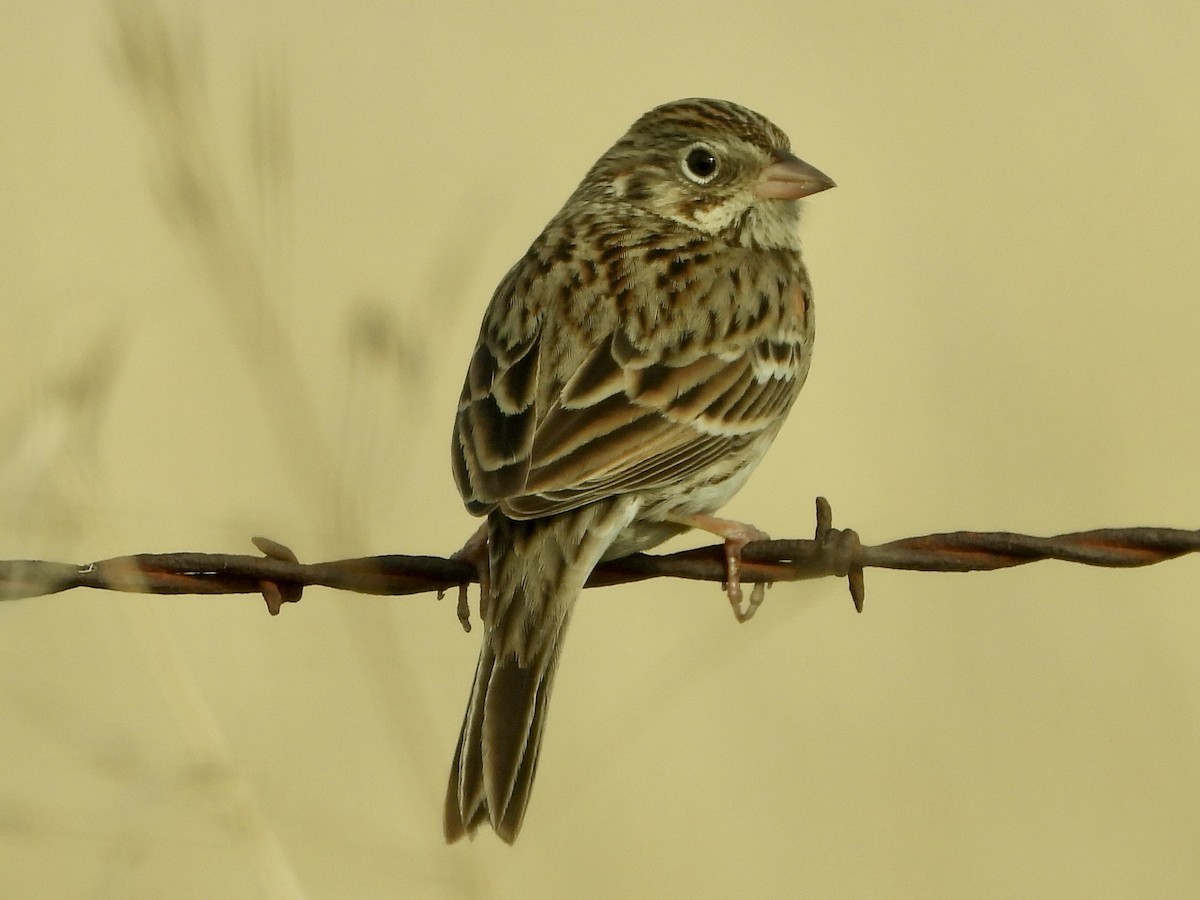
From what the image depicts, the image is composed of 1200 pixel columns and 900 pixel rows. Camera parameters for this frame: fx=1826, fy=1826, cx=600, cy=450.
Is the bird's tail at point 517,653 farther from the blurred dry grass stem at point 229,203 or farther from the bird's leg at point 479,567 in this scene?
the blurred dry grass stem at point 229,203

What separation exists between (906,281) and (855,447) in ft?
3.86

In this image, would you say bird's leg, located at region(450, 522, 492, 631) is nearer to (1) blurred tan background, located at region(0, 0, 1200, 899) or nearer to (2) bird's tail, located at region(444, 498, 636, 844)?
(2) bird's tail, located at region(444, 498, 636, 844)

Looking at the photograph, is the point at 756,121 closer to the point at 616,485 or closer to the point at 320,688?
the point at 616,485

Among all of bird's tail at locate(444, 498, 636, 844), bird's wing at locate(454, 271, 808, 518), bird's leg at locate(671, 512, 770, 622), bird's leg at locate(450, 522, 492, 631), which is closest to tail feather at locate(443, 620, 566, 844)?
bird's tail at locate(444, 498, 636, 844)

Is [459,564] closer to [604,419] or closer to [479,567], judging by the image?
[479,567]

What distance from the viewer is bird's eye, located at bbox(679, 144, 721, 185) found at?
18.7ft

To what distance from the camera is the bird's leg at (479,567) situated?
445 cm

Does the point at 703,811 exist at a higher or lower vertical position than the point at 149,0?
lower

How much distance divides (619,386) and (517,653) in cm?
87

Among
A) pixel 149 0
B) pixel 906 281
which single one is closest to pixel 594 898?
pixel 149 0

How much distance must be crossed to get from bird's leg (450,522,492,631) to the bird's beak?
5.23 ft

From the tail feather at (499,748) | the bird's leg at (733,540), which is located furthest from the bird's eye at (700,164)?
the tail feather at (499,748)

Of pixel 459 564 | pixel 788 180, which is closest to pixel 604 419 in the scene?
pixel 459 564

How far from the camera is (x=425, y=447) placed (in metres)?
8.16
